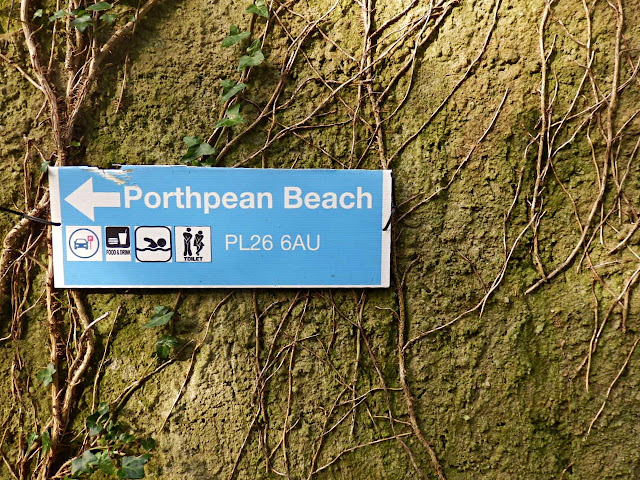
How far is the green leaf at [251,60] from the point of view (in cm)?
Result: 132

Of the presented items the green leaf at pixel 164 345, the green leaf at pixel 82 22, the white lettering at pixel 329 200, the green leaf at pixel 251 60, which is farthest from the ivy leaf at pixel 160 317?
the green leaf at pixel 82 22

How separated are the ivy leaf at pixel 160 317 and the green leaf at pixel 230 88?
75 centimetres

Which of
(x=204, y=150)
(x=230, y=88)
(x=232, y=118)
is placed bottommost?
(x=204, y=150)

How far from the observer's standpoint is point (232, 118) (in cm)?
133

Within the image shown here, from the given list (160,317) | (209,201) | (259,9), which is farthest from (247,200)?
(259,9)

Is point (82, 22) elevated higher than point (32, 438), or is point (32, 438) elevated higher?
point (82, 22)

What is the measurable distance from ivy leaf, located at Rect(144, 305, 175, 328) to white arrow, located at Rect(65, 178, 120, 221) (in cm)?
37

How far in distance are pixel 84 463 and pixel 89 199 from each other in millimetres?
862

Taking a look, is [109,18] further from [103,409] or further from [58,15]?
[103,409]

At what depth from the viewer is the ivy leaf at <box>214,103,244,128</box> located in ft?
4.29

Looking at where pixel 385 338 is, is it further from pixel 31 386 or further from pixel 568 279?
pixel 31 386

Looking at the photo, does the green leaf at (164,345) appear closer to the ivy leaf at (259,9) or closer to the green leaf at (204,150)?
the green leaf at (204,150)

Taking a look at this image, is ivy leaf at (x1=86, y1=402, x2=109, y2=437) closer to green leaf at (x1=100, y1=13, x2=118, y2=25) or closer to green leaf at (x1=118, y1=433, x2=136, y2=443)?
green leaf at (x1=118, y1=433, x2=136, y2=443)

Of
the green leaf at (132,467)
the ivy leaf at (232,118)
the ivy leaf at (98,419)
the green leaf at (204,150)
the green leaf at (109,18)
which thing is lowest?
the green leaf at (132,467)
